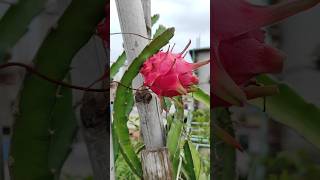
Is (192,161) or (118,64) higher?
(118,64)

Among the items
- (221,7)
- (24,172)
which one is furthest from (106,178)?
(221,7)

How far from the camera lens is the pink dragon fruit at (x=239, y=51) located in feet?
2.75

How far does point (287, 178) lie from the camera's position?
852mm

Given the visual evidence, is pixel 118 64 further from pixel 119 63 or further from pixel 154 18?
pixel 154 18

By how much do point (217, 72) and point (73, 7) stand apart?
0.36 metres

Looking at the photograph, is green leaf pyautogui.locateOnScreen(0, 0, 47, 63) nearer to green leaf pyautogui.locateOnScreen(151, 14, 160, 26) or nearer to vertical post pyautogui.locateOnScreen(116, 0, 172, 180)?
vertical post pyautogui.locateOnScreen(116, 0, 172, 180)

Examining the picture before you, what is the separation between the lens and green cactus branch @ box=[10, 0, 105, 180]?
89 centimetres

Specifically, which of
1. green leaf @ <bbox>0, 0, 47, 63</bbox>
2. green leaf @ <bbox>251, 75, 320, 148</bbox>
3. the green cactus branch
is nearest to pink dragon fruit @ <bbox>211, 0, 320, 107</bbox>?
green leaf @ <bbox>251, 75, 320, 148</bbox>

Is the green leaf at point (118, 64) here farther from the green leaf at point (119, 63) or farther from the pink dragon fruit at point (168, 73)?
the pink dragon fruit at point (168, 73)

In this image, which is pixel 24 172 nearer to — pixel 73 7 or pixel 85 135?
pixel 85 135

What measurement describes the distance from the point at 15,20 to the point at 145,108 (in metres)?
0.58

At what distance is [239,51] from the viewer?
0.86 metres

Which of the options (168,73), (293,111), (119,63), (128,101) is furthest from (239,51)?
(119,63)

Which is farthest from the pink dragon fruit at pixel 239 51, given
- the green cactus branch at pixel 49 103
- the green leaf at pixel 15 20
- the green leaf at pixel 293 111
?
the green leaf at pixel 15 20
